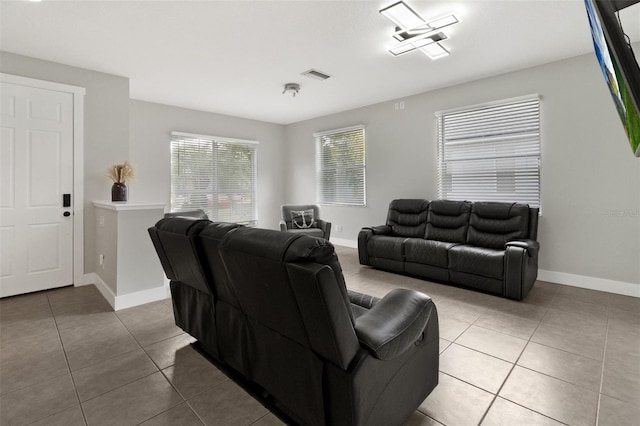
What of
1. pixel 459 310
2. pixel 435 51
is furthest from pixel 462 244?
pixel 435 51

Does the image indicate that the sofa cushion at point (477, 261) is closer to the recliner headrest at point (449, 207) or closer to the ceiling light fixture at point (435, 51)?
the recliner headrest at point (449, 207)

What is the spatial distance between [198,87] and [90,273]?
300 cm

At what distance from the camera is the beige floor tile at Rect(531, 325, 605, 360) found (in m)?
2.27

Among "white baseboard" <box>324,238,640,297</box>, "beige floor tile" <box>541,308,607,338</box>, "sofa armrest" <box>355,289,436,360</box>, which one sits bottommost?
"beige floor tile" <box>541,308,607,338</box>

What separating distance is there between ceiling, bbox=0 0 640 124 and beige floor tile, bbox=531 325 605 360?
109 inches

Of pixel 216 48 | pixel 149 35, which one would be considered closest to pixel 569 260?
pixel 216 48

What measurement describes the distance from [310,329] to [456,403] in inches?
43.8

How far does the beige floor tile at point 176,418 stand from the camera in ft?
5.19

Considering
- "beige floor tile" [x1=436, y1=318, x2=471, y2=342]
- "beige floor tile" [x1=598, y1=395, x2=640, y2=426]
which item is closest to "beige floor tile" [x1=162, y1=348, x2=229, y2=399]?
"beige floor tile" [x1=436, y1=318, x2=471, y2=342]

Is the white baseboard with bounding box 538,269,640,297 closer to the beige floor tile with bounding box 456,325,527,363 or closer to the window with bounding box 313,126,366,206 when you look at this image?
the beige floor tile with bounding box 456,325,527,363

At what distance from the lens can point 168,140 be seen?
18.6ft

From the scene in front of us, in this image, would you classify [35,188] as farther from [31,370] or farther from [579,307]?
[579,307]

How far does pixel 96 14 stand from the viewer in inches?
108

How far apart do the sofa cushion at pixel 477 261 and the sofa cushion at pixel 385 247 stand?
721 mm
